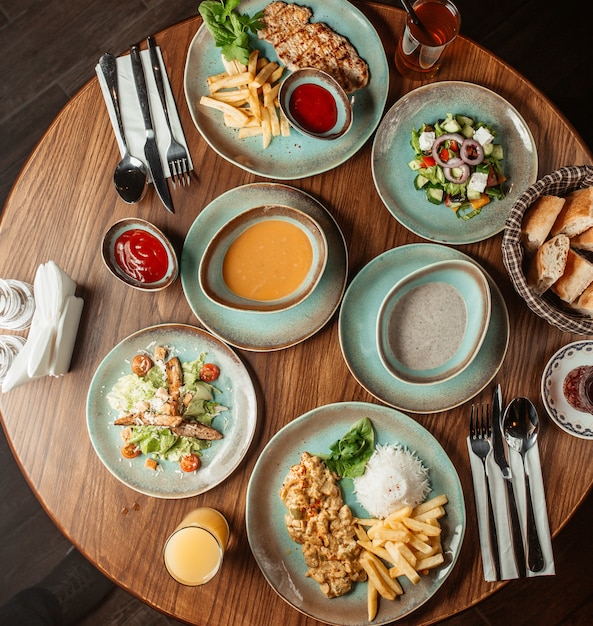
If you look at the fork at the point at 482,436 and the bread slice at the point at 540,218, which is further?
the fork at the point at 482,436

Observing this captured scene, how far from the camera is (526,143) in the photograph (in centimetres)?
215

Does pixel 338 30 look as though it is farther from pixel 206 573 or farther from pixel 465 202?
pixel 206 573

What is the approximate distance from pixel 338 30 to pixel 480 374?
4.84 feet

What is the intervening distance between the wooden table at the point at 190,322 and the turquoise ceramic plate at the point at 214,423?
6cm

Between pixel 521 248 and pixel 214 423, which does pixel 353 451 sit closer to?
pixel 214 423

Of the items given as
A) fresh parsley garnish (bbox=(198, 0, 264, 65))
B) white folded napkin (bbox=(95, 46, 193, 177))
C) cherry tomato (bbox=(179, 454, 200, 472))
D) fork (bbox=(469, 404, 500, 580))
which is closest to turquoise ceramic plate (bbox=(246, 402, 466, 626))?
fork (bbox=(469, 404, 500, 580))

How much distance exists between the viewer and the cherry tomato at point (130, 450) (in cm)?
221

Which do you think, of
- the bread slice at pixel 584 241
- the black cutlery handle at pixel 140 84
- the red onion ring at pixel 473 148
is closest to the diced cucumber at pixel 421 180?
the red onion ring at pixel 473 148

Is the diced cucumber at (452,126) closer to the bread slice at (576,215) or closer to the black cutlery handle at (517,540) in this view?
the bread slice at (576,215)

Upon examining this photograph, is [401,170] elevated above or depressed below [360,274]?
above

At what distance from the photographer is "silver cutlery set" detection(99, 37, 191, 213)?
2234 mm

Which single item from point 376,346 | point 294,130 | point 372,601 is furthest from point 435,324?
point 372,601

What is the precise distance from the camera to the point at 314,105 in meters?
2.16

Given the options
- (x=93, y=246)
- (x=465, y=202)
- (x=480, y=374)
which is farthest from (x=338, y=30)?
(x=480, y=374)
